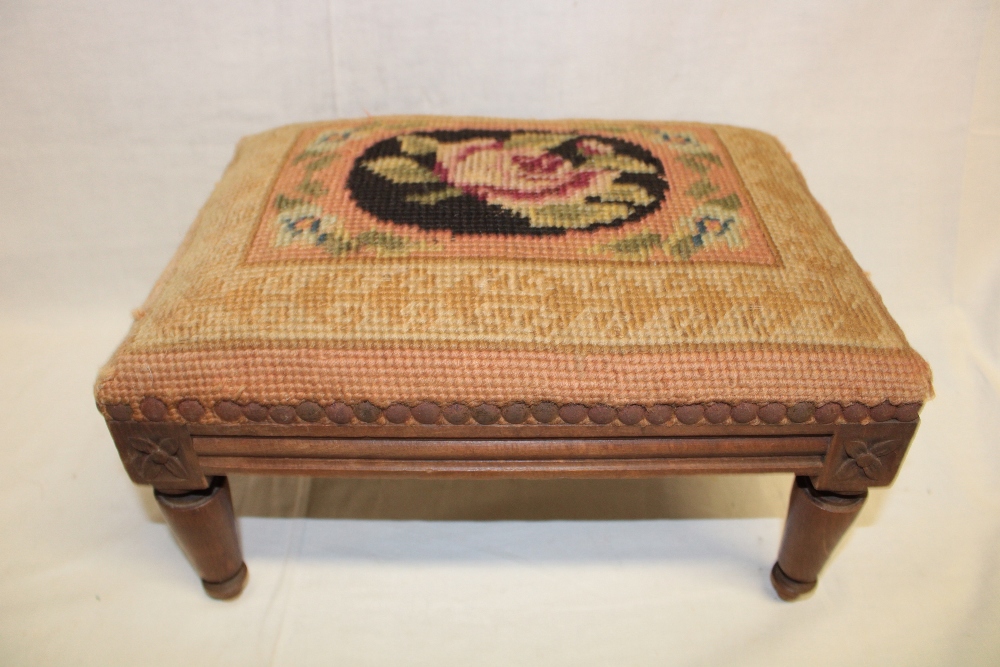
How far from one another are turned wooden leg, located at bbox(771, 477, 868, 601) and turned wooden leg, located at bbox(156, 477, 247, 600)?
701 mm

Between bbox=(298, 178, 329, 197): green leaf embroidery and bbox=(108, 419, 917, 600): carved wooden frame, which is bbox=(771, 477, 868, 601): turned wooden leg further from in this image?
bbox=(298, 178, 329, 197): green leaf embroidery

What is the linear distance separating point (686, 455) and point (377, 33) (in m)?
0.88

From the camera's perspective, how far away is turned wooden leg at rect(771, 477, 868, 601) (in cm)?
109

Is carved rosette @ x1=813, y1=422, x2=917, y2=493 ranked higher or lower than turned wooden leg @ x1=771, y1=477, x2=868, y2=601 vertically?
higher

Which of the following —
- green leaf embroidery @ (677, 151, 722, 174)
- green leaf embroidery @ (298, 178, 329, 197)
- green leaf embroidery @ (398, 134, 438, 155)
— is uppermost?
green leaf embroidery @ (677, 151, 722, 174)

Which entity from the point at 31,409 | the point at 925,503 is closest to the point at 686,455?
the point at 925,503

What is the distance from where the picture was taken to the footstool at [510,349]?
0.96 metres

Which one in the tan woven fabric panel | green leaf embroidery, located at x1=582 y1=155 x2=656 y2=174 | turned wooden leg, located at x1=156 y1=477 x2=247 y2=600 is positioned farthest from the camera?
green leaf embroidery, located at x1=582 y1=155 x2=656 y2=174

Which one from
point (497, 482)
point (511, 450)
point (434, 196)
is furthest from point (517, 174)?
point (497, 482)

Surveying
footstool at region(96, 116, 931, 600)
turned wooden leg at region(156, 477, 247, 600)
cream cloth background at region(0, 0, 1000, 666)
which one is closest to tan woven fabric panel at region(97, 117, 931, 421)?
footstool at region(96, 116, 931, 600)

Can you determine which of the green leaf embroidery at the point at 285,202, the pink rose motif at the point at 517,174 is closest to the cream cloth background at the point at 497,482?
the pink rose motif at the point at 517,174

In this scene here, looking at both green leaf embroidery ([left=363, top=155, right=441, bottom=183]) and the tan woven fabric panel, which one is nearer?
the tan woven fabric panel

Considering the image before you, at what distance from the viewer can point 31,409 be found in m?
1.51

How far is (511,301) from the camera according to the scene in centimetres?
99
